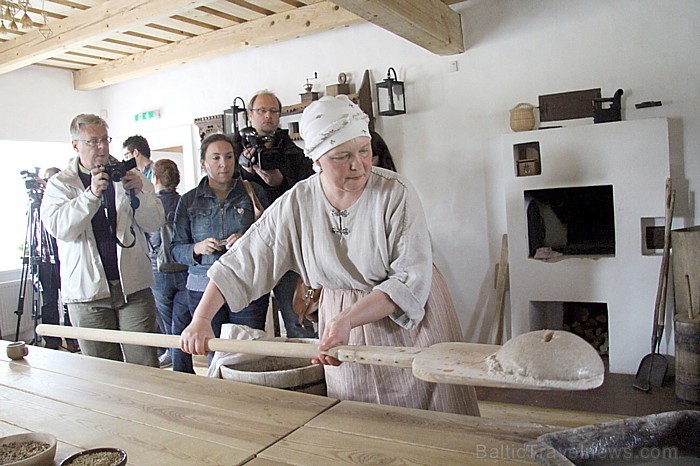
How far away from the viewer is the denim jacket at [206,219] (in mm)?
2678

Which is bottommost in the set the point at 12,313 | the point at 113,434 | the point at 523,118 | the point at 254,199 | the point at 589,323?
the point at 589,323

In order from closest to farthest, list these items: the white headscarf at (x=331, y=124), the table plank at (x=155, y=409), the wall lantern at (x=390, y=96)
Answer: the table plank at (x=155, y=409) → the white headscarf at (x=331, y=124) → the wall lantern at (x=390, y=96)

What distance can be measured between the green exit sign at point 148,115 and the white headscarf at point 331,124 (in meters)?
4.47

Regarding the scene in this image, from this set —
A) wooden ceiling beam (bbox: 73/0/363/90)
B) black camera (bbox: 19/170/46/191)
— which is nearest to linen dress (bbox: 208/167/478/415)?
wooden ceiling beam (bbox: 73/0/363/90)

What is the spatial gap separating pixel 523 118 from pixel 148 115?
366 cm

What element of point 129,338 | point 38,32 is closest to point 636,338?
point 129,338

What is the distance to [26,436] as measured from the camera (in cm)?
126

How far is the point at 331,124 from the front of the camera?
153cm

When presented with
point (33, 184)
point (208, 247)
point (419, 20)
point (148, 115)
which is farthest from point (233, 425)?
point (148, 115)

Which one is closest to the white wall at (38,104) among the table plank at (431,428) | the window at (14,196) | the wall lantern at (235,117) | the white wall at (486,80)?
the window at (14,196)

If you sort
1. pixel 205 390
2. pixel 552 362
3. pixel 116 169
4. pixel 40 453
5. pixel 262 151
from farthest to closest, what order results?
pixel 262 151
pixel 116 169
pixel 205 390
pixel 40 453
pixel 552 362

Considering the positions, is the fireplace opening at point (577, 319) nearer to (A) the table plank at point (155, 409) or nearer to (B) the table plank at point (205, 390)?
(B) the table plank at point (205, 390)

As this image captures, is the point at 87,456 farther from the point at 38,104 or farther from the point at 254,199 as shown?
the point at 38,104

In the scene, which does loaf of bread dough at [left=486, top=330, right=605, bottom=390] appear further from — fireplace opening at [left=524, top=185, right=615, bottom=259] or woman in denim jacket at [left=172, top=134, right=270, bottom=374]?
fireplace opening at [left=524, top=185, right=615, bottom=259]
